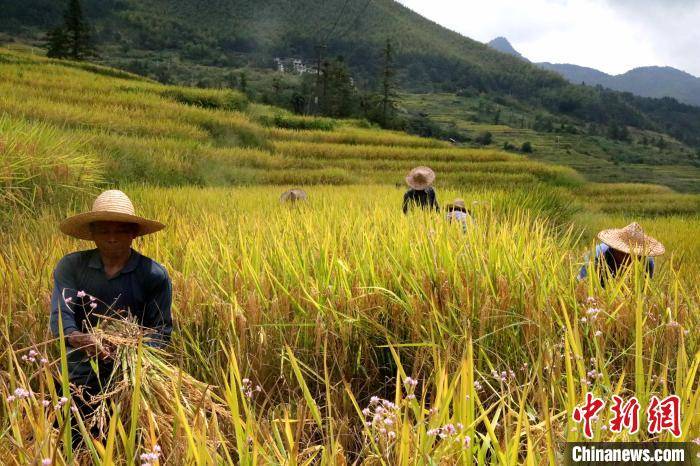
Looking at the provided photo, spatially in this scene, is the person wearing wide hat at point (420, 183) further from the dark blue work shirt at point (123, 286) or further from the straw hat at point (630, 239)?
the dark blue work shirt at point (123, 286)

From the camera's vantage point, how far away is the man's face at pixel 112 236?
1830mm

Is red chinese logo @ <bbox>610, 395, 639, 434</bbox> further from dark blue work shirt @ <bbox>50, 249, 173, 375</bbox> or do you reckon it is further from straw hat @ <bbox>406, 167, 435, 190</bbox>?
straw hat @ <bbox>406, 167, 435, 190</bbox>

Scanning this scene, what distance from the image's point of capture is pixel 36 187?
4.79m

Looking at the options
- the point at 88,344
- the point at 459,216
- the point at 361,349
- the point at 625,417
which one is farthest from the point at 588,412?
the point at 459,216

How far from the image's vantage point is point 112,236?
5.99ft

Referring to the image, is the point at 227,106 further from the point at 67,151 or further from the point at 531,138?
the point at 531,138

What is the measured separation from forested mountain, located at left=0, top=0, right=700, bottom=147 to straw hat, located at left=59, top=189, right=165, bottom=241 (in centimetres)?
9443

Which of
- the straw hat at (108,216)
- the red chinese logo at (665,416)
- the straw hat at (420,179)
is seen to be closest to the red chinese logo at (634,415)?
the red chinese logo at (665,416)

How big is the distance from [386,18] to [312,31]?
→ 2153 centimetres

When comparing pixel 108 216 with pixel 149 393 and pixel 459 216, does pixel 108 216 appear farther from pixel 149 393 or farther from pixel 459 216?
pixel 459 216

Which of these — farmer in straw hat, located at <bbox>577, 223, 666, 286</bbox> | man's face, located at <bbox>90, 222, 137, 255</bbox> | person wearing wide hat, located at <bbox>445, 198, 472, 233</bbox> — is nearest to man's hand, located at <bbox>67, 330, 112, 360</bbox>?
man's face, located at <bbox>90, 222, 137, 255</bbox>

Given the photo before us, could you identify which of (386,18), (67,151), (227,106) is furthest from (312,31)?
(67,151)

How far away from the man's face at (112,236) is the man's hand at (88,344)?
0.41m

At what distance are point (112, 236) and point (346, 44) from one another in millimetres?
127749
